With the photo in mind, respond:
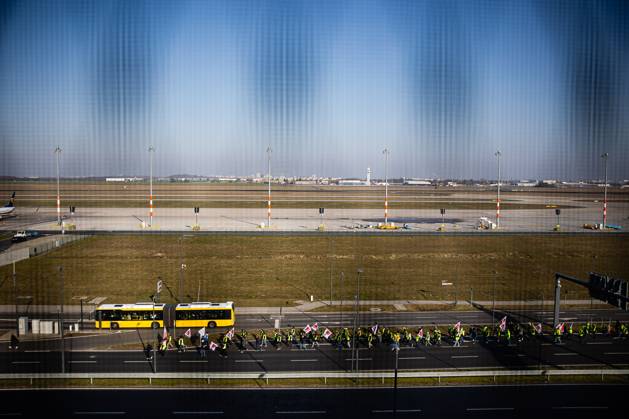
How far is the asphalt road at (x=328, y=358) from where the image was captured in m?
6.87

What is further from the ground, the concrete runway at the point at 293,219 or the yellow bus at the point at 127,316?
the concrete runway at the point at 293,219

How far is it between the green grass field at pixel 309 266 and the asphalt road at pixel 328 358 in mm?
2826

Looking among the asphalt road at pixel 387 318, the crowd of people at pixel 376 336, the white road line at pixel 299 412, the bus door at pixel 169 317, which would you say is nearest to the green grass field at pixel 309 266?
the asphalt road at pixel 387 318

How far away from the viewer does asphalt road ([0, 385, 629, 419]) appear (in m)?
5.48

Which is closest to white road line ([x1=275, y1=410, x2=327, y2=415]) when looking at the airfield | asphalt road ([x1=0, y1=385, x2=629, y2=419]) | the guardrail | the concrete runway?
asphalt road ([x1=0, y1=385, x2=629, y2=419])

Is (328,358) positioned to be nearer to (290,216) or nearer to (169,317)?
(169,317)

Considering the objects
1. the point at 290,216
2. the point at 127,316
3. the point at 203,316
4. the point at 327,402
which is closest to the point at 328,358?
the point at 327,402

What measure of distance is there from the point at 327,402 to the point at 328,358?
155cm

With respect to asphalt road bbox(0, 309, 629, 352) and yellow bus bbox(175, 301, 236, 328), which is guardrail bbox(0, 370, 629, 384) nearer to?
asphalt road bbox(0, 309, 629, 352)

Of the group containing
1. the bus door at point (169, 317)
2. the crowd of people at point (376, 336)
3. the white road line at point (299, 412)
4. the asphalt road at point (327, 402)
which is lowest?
the white road line at point (299, 412)

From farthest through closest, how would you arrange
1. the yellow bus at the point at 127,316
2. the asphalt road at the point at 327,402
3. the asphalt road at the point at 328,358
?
1. the yellow bus at the point at 127,316
2. the asphalt road at the point at 328,358
3. the asphalt road at the point at 327,402

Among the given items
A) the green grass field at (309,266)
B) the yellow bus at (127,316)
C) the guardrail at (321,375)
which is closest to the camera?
the guardrail at (321,375)

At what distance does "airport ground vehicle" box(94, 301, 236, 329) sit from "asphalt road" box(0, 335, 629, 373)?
35.8 inches

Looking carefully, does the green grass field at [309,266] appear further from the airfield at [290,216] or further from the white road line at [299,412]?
the white road line at [299,412]
